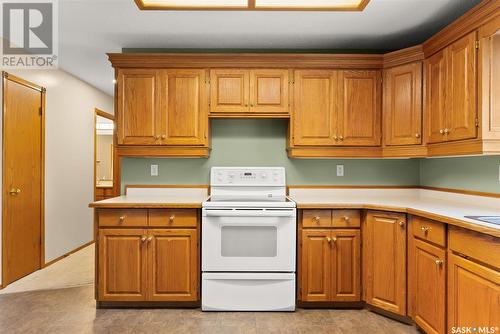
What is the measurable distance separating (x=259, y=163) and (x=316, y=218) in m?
0.92

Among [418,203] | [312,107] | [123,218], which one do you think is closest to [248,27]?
[312,107]

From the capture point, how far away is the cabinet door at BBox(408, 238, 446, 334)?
2055 mm

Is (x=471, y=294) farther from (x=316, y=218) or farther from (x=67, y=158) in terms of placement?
(x=67, y=158)

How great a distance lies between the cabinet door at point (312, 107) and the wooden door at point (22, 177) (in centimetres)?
280

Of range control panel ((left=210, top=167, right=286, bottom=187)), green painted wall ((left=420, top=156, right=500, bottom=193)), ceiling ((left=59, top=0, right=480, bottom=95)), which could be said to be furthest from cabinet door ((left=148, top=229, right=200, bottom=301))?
green painted wall ((left=420, top=156, right=500, bottom=193))

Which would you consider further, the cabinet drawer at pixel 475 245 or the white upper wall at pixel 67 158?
the white upper wall at pixel 67 158

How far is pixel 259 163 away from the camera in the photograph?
3.37 meters

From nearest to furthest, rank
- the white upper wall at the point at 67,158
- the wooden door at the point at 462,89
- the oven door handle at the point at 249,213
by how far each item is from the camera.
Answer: the wooden door at the point at 462,89 → the oven door handle at the point at 249,213 → the white upper wall at the point at 67,158

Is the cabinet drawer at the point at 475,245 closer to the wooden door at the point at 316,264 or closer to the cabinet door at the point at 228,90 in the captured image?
the wooden door at the point at 316,264

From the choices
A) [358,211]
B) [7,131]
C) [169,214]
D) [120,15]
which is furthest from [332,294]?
[7,131]

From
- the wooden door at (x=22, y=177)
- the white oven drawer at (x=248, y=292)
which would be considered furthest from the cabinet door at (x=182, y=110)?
the wooden door at (x=22, y=177)

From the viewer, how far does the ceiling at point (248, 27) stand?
258 cm

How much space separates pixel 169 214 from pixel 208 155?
788mm

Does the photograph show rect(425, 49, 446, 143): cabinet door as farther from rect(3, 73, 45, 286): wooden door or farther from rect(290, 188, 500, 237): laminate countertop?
rect(3, 73, 45, 286): wooden door
